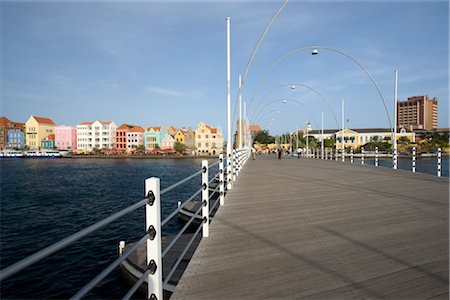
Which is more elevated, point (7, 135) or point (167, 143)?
point (7, 135)

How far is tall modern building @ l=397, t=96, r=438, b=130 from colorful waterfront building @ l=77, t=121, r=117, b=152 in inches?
6238

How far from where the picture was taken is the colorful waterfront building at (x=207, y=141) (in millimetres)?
106875

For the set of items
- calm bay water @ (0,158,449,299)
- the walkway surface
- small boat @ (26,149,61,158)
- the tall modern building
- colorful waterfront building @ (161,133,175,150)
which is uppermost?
the tall modern building

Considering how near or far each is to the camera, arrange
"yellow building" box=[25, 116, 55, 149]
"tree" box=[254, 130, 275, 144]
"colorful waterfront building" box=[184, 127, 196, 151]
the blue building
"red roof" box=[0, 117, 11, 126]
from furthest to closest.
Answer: "red roof" box=[0, 117, 11, 126] < the blue building < "yellow building" box=[25, 116, 55, 149] < "colorful waterfront building" box=[184, 127, 196, 151] < "tree" box=[254, 130, 275, 144]

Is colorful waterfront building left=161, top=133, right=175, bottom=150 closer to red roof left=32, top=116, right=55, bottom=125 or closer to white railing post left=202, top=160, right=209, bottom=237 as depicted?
red roof left=32, top=116, right=55, bottom=125

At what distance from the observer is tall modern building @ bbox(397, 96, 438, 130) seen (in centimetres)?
17762

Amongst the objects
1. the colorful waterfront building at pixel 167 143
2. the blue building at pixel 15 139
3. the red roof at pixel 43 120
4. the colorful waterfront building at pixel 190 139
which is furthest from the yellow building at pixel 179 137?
the blue building at pixel 15 139

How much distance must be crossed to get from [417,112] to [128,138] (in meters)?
164

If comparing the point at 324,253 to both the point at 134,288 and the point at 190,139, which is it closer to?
the point at 134,288

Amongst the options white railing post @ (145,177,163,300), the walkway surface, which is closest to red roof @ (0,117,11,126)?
the walkway surface

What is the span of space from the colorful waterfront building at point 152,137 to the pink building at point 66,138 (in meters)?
29.4

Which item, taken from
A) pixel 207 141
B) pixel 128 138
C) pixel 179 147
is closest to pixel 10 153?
pixel 128 138

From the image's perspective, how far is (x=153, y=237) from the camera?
7.61 ft

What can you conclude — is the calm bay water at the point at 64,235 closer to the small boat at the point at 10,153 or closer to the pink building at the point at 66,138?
the pink building at the point at 66,138
